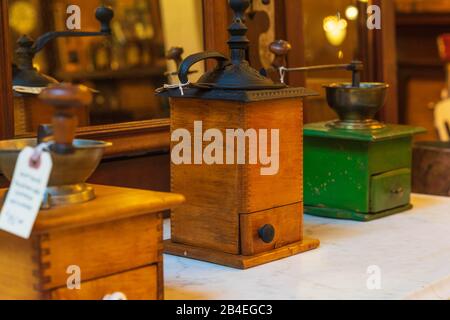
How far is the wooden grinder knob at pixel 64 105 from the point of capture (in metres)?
1.21

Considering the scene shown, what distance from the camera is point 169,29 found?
2.18 m

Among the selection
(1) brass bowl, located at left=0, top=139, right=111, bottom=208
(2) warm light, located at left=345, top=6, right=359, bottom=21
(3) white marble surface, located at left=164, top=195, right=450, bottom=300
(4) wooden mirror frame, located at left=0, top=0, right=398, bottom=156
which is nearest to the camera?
(1) brass bowl, located at left=0, top=139, right=111, bottom=208

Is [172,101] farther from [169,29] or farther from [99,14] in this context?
[169,29]

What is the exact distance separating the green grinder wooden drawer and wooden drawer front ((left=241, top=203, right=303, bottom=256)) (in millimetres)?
400

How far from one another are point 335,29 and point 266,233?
104 cm

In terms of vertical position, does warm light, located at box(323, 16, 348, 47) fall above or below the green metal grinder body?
above

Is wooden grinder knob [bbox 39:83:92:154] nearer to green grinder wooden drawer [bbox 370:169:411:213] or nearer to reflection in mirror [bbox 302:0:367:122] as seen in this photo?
green grinder wooden drawer [bbox 370:169:411:213]

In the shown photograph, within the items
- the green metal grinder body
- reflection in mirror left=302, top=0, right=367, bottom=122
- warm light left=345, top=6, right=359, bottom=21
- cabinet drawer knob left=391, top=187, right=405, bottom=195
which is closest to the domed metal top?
the green metal grinder body

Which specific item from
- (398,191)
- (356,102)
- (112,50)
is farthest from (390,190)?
(112,50)

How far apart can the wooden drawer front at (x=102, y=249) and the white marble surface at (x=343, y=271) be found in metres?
0.17

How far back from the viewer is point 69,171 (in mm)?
1314

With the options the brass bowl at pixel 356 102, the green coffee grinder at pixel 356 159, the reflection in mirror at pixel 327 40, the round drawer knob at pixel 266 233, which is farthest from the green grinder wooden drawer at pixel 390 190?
the round drawer knob at pixel 266 233

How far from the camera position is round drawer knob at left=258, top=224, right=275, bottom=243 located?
1.72m

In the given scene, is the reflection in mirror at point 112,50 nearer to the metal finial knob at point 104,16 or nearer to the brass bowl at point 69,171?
the metal finial knob at point 104,16
